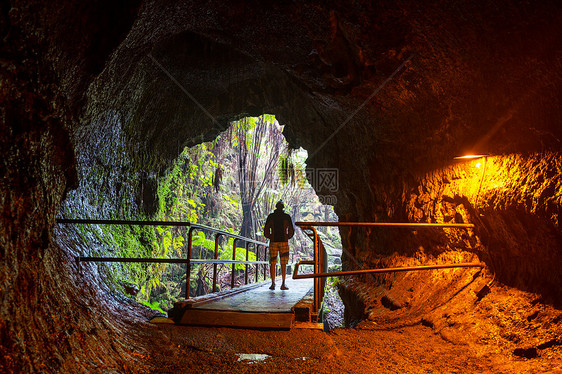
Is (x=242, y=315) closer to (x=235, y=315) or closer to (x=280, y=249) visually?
(x=235, y=315)

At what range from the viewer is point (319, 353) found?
318 cm

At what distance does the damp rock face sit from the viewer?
7.60 feet

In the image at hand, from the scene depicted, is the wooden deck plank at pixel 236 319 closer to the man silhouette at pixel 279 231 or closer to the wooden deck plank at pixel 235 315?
the wooden deck plank at pixel 235 315

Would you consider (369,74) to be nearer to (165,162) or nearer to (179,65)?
(179,65)

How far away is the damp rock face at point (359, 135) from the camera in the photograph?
2316 mm

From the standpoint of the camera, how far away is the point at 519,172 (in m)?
3.35

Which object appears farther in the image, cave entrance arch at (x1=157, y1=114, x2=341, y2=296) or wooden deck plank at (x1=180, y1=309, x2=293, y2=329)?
cave entrance arch at (x1=157, y1=114, x2=341, y2=296)

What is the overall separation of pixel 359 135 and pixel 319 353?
482 centimetres

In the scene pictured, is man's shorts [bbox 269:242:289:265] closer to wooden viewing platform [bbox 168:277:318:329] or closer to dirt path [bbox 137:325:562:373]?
wooden viewing platform [bbox 168:277:318:329]

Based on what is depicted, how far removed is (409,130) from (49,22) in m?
4.56

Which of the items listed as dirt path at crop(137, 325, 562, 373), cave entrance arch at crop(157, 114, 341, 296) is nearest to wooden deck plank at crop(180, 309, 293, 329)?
dirt path at crop(137, 325, 562, 373)

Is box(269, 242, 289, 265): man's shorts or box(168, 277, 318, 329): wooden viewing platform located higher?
box(269, 242, 289, 265): man's shorts

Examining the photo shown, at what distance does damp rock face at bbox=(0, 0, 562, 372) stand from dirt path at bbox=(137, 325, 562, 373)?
12.1 inches

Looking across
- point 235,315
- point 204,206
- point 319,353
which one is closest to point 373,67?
point 319,353
